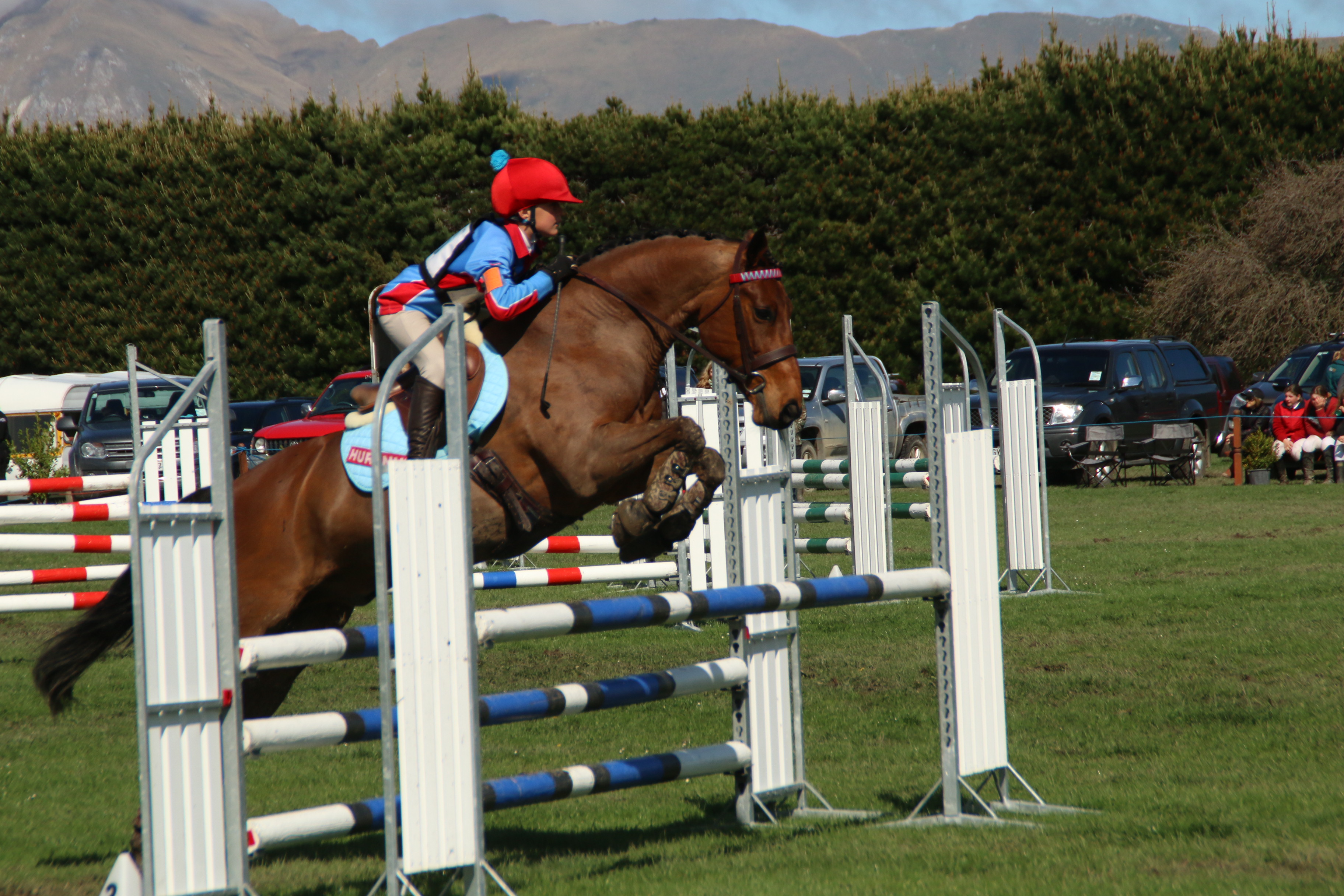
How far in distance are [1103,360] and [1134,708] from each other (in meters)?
13.2

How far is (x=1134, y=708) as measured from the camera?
5844 mm

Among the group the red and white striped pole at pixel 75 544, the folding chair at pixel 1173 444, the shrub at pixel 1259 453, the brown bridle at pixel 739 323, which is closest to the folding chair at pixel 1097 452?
the folding chair at pixel 1173 444

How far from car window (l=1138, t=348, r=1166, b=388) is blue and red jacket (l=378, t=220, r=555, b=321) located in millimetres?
15198

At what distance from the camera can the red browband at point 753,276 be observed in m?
4.98

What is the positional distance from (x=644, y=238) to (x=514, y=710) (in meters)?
2.26

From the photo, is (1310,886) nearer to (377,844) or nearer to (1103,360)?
(377,844)

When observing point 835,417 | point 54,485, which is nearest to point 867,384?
point 835,417

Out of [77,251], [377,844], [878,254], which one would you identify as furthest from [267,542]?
[77,251]

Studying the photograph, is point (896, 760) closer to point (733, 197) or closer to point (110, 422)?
point (110, 422)

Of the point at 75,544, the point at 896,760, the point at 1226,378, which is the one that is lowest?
the point at 896,760

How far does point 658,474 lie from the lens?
14.6 feet

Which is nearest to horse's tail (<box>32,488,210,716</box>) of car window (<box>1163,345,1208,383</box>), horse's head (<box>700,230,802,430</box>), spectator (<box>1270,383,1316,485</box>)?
horse's head (<box>700,230,802,430</box>)

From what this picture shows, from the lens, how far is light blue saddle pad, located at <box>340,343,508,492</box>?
4.48 m

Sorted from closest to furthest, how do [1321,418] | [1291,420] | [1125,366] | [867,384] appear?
[1321,418] < [1291,420] < [1125,366] < [867,384]
